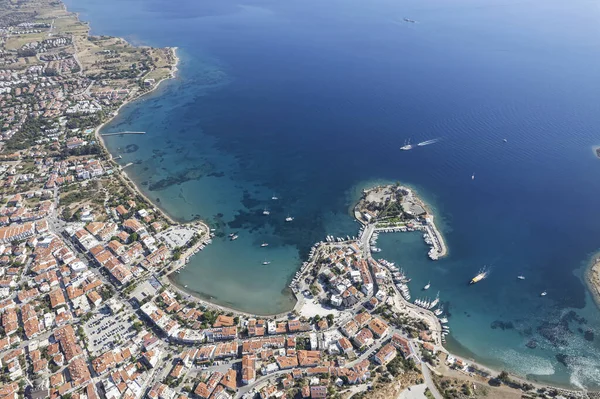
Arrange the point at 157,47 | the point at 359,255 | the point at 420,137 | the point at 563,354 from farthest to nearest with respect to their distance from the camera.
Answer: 1. the point at 157,47
2. the point at 420,137
3. the point at 359,255
4. the point at 563,354

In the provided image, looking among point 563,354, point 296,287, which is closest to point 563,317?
point 563,354

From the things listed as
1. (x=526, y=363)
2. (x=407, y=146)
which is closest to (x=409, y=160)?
(x=407, y=146)

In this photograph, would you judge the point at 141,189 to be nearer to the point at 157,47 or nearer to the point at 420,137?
the point at 420,137

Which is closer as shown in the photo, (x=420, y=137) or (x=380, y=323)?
(x=380, y=323)

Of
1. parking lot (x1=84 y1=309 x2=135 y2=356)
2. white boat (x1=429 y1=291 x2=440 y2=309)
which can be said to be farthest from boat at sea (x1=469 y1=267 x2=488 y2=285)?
parking lot (x1=84 y1=309 x2=135 y2=356)

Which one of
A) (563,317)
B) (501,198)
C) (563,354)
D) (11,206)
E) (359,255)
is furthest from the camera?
(501,198)

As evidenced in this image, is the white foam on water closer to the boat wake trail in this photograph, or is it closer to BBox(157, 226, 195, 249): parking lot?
BBox(157, 226, 195, 249): parking lot
